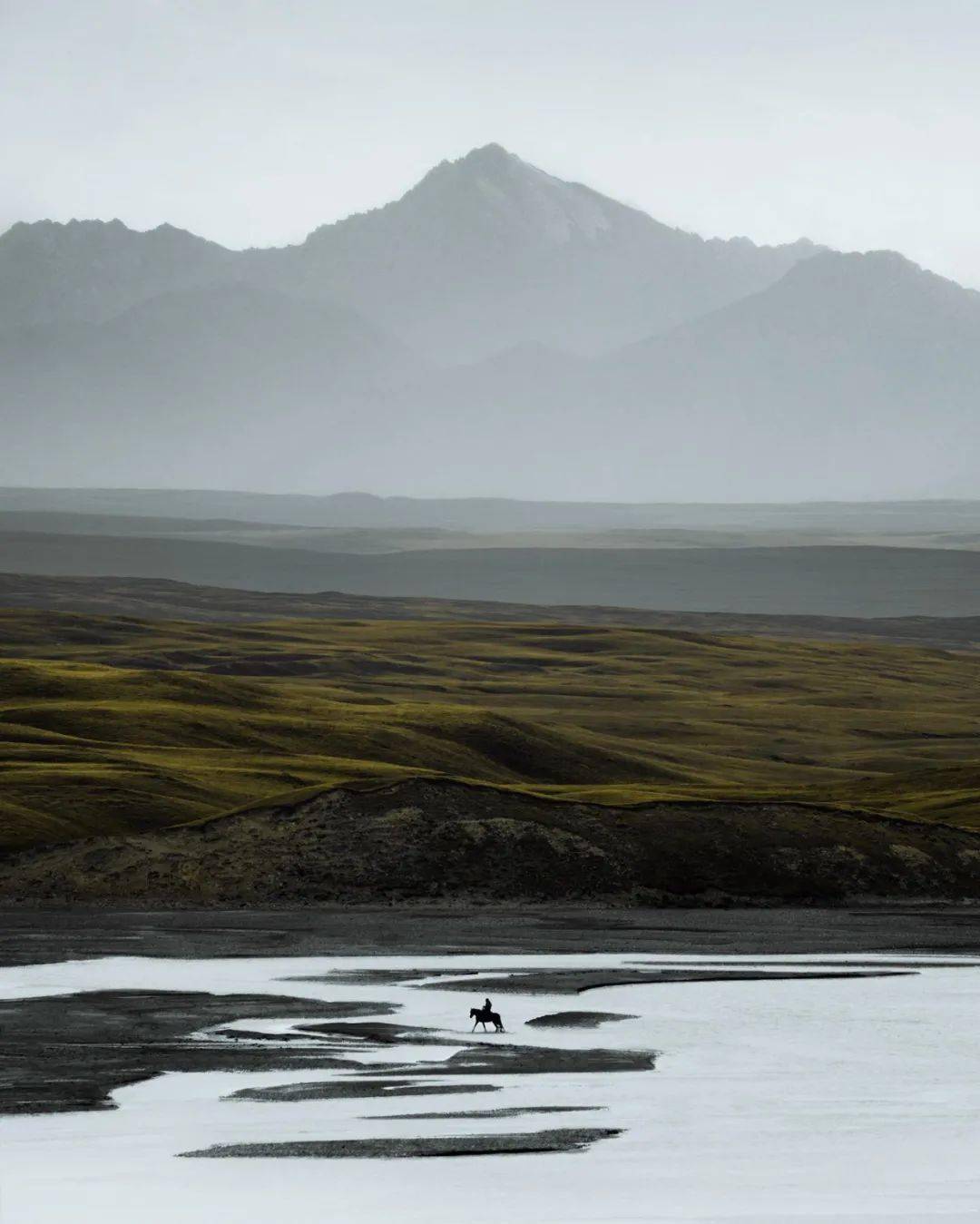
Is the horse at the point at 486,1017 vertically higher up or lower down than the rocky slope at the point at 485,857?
higher up

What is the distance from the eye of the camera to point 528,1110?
117 ft

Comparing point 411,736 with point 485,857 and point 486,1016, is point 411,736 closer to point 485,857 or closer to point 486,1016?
point 485,857

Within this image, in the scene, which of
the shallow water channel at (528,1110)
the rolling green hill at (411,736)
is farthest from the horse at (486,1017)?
the rolling green hill at (411,736)

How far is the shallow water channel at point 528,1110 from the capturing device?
28969 mm

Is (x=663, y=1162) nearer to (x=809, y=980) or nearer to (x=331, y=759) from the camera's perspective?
(x=809, y=980)

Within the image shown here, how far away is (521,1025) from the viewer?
46188mm

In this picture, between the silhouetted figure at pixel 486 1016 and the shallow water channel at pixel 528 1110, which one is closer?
the shallow water channel at pixel 528 1110

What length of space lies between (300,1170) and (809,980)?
26508 millimetres

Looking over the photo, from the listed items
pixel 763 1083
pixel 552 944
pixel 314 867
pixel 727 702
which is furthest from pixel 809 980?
pixel 727 702

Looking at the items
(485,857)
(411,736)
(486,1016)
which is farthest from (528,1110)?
(411,736)

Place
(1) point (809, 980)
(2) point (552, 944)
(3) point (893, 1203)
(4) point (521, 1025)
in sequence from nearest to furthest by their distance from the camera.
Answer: (3) point (893, 1203)
(4) point (521, 1025)
(1) point (809, 980)
(2) point (552, 944)

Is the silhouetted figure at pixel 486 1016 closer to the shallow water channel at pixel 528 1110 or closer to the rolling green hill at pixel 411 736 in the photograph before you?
the shallow water channel at pixel 528 1110

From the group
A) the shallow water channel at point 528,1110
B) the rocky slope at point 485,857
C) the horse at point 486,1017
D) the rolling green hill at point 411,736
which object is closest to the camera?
the shallow water channel at point 528,1110

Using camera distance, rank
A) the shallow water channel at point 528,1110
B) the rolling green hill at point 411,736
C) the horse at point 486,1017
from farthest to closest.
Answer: the rolling green hill at point 411,736
the horse at point 486,1017
the shallow water channel at point 528,1110
